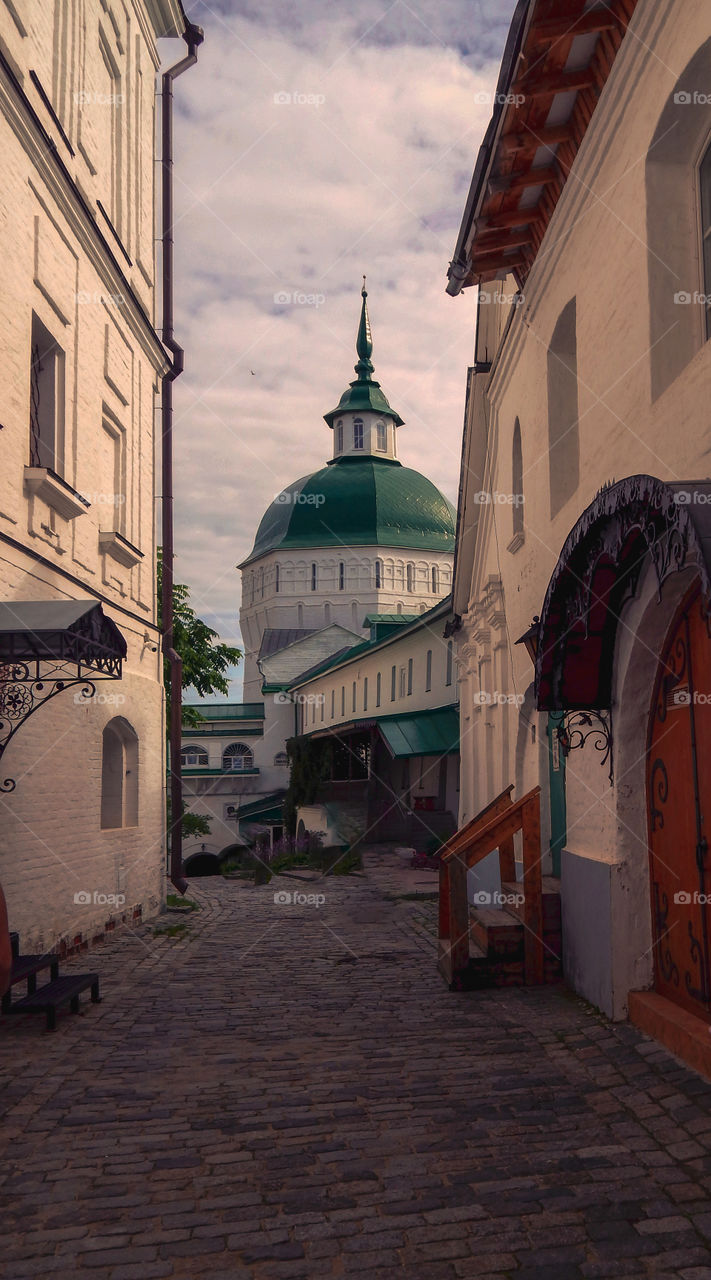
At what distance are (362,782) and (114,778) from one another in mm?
16617

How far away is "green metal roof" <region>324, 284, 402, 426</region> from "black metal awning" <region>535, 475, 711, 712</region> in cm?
6454

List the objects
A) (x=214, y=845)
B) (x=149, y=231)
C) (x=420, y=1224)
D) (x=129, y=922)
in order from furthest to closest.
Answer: (x=214, y=845), (x=149, y=231), (x=129, y=922), (x=420, y=1224)

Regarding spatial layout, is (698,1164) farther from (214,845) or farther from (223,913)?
(214,845)

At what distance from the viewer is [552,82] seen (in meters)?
7.32

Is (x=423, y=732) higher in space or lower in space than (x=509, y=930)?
higher

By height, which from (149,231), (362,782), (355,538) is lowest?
(362,782)

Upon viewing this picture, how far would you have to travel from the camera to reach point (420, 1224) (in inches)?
151

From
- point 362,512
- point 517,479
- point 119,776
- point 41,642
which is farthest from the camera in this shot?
point 362,512

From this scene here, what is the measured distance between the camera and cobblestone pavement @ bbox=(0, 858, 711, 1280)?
12.0 feet

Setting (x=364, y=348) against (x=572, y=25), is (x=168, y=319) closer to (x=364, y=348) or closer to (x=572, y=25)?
(x=572, y=25)

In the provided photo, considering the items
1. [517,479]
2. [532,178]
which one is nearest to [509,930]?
[517,479]

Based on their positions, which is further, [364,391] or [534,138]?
[364,391]

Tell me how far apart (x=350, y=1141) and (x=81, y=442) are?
8.08 m

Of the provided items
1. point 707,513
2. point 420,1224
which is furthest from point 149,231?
point 420,1224
